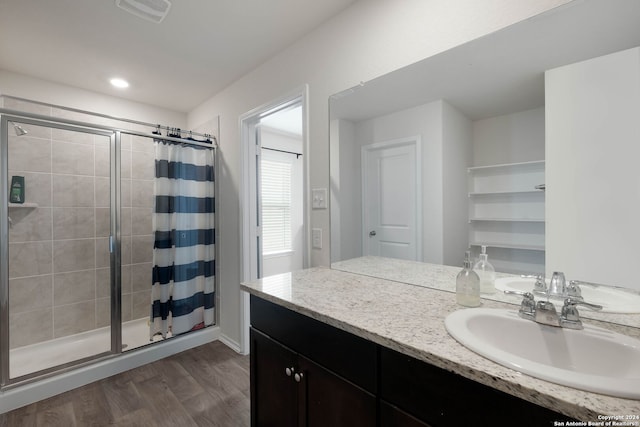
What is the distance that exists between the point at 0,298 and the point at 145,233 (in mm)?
1205

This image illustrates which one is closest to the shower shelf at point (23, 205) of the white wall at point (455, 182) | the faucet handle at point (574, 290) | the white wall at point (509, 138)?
the white wall at point (455, 182)

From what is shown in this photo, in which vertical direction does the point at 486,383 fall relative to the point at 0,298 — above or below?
above

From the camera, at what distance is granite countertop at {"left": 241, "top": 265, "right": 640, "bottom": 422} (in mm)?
506

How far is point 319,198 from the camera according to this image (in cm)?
175

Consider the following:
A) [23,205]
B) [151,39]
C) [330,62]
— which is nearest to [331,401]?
[330,62]

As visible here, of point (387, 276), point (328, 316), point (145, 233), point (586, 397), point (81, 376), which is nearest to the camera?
Answer: point (586, 397)

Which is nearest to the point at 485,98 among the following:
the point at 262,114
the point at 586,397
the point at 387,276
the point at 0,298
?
the point at 387,276

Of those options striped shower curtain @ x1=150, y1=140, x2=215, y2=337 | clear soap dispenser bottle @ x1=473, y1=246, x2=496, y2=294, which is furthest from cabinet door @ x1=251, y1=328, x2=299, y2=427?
striped shower curtain @ x1=150, y1=140, x2=215, y2=337

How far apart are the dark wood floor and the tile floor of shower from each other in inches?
12.5

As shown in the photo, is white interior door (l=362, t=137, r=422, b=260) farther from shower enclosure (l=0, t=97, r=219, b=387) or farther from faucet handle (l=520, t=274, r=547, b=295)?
shower enclosure (l=0, t=97, r=219, b=387)

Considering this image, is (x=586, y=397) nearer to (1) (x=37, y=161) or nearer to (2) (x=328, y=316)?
(2) (x=328, y=316)

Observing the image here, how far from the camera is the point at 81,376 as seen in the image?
6.40 feet

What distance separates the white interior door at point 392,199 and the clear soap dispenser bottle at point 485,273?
0.84 ft

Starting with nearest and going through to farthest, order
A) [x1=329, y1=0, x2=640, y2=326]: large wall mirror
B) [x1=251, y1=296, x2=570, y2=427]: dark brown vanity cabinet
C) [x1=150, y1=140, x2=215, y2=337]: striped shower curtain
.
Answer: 1. [x1=251, y1=296, x2=570, y2=427]: dark brown vanity cabinet
2. [x1=329, y1=0, x2=640, y2=326]: large wall mirror
3. [x1=150, y1=140, x2=215, y2=337]: striped shower curtain
